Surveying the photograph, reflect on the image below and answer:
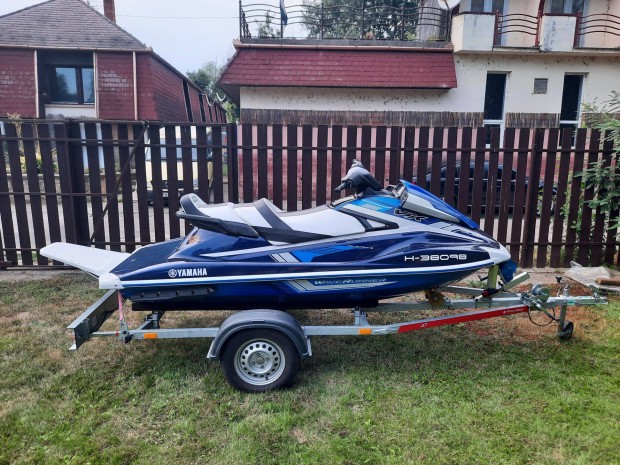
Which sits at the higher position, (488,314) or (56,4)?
(56,4)

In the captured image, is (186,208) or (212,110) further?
(212,110)

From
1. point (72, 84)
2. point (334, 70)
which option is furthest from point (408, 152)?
point (72, 84)

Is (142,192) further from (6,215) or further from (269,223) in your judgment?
(269,223)

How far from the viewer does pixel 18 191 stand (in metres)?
6.00

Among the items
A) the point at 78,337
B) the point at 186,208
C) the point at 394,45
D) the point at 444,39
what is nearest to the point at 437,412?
the point at 186,208

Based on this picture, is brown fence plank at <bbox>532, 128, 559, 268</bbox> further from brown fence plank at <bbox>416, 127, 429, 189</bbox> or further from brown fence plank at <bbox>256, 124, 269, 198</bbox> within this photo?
brown fence plank at <bbox>256, 124, 269, 198</bbox>

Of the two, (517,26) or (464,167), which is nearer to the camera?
(464,167)

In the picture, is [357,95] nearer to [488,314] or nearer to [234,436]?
[488,314]

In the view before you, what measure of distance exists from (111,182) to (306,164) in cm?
258

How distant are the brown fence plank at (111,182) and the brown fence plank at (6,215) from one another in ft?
4.03

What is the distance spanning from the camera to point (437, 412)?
2.97 meters

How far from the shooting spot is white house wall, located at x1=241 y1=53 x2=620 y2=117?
1317cm

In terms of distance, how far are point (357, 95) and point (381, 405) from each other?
11402 mm

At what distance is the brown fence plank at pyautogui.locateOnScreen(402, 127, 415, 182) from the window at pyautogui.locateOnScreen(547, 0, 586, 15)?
13384 mm
